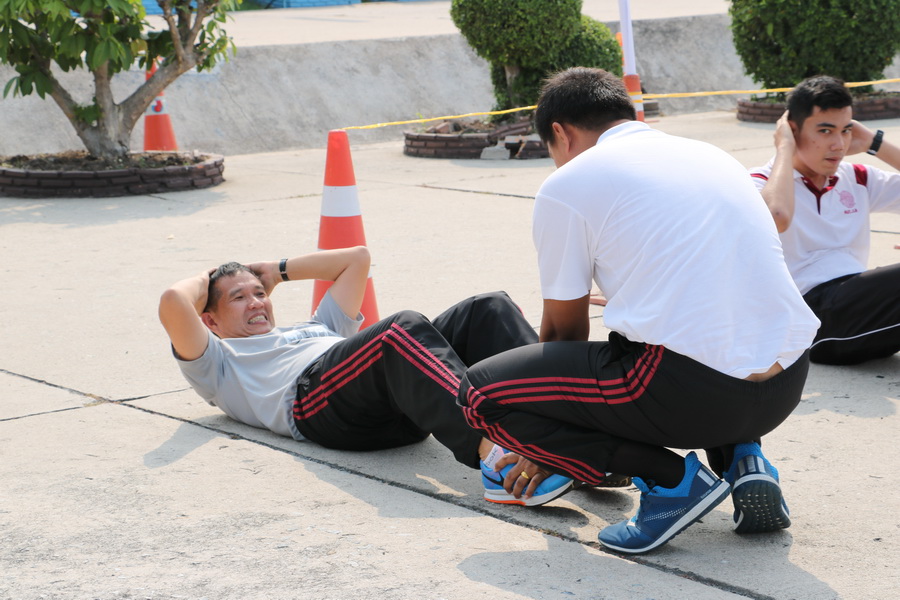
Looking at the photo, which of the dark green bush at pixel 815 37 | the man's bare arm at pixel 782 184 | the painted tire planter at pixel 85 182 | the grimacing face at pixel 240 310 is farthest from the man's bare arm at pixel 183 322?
the dark green bush at pixel 815 37

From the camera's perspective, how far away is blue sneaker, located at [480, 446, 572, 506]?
9.89 ft

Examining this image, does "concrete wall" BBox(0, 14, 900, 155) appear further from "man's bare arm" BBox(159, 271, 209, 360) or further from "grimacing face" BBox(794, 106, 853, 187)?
"grimacing face" BBox(794, 106, 853, 187)

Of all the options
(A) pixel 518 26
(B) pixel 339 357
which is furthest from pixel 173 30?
(B) pixel 339 357

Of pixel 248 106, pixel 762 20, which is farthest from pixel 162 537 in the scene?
pixel 762 20

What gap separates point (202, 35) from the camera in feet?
28.5

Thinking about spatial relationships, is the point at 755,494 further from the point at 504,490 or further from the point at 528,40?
the point at 528,40

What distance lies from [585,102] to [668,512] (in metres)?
1.05

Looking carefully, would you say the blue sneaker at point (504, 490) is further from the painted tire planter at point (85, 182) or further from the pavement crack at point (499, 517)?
the painted tire planter at point (85, 182)

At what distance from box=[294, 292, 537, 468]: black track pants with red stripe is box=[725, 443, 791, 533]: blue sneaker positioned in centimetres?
73

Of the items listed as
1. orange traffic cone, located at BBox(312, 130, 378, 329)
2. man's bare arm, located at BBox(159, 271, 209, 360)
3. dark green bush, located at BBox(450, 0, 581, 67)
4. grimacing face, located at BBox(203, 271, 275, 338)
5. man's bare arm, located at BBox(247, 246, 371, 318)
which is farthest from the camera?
dark green bush, located at BBox(450, 0, 581, 67)

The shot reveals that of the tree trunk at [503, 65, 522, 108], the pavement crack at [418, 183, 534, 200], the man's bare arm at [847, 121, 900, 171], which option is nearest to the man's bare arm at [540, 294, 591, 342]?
the man's bare arm at [847, 121, 900, 171]

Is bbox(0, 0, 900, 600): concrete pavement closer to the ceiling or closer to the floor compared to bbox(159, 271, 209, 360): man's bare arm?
closer to the floor

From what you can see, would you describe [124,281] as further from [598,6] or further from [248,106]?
[598,6]

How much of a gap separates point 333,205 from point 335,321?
0.92 metres
